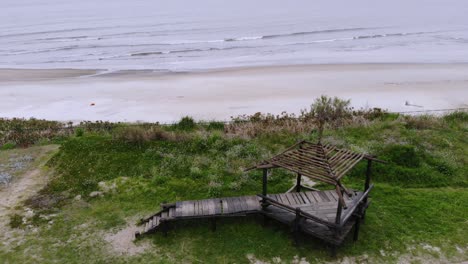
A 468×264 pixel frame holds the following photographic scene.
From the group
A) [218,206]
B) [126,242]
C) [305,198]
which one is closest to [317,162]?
[305,198]

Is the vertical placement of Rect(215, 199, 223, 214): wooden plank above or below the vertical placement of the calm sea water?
below

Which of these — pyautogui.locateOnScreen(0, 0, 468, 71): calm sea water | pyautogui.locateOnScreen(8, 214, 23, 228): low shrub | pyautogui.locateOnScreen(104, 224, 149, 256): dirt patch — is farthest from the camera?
pyautogui.locateOnScreen(0, 0, 468, 71): calm sea water

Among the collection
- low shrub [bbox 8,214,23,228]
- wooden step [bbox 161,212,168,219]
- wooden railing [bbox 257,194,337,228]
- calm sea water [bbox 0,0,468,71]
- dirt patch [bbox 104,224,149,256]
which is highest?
calm sea water [bbox 0,0,468,71]

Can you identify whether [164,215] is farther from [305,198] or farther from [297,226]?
[305,198]

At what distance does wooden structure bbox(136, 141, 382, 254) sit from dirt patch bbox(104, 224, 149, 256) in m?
0.41

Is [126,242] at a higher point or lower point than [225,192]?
lower

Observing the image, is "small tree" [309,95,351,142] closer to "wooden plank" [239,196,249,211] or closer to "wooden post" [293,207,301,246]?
"wooden plank" [239,196,249,211]

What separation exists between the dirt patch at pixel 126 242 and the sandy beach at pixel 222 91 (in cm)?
1249

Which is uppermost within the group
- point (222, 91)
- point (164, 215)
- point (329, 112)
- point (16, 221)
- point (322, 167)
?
point (322, 167)

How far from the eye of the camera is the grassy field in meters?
10.1

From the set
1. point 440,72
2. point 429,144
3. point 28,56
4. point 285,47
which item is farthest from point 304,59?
point 28,56

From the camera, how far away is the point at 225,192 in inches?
514

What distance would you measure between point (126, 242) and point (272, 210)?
4514mm

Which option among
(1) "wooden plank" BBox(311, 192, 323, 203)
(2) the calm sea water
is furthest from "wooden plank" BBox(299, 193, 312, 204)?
(2) the calm sea water
